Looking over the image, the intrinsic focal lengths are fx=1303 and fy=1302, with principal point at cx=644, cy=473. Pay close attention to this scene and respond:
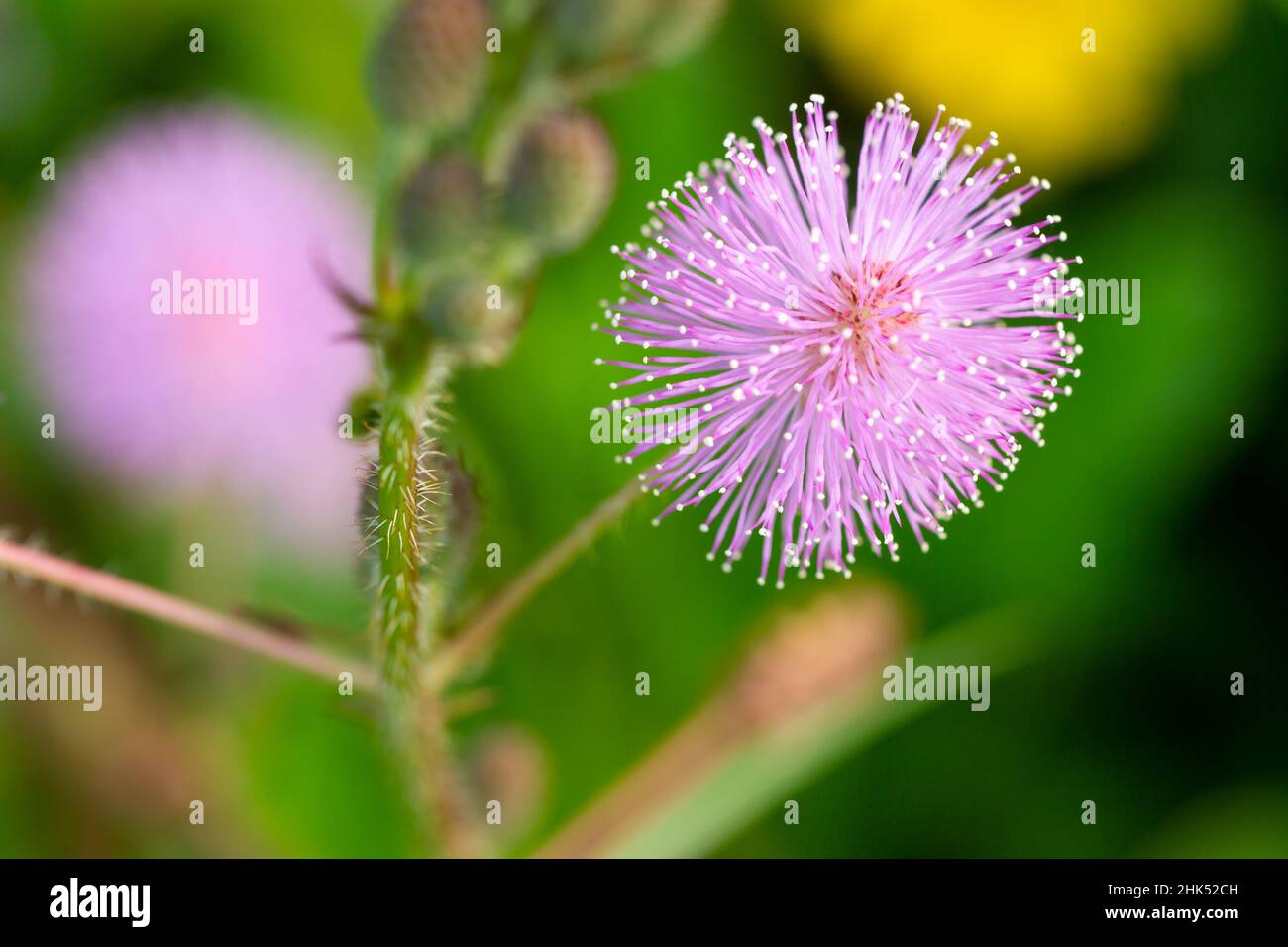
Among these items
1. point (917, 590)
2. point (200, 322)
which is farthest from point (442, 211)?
point (917, 590)

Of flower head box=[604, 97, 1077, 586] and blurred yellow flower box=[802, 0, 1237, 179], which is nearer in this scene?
flower head box=[604, 97, 1077, 586]

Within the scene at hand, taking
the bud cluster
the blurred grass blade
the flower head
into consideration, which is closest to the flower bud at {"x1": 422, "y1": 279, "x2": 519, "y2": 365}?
the bud cluster

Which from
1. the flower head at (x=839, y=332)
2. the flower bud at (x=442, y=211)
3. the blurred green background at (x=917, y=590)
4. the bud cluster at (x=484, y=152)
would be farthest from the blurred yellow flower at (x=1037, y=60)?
the flower bud at (x=442, y=211)

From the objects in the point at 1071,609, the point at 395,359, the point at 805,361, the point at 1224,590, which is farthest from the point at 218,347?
the point at 1224,590

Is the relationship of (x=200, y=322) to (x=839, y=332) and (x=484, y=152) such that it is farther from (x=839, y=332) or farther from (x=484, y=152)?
(x=839, y=332)

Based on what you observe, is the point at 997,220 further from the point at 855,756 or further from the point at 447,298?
the point at 855,756

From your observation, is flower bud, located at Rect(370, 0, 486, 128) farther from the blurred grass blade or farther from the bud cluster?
the blurred grass blade
